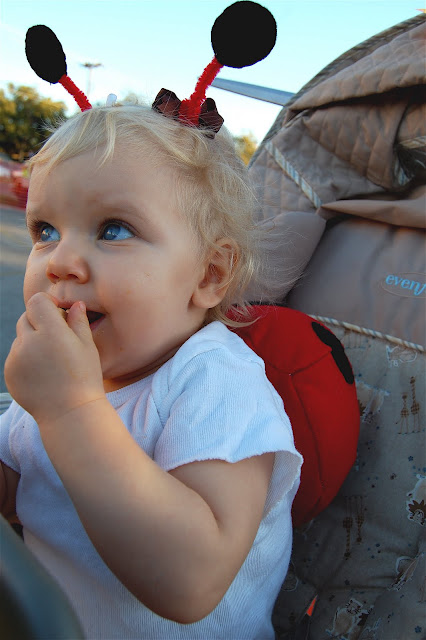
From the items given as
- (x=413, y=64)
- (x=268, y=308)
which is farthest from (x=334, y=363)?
(x=413, y=64)

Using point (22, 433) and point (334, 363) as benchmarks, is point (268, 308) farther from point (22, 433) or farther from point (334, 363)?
point (22, 433)

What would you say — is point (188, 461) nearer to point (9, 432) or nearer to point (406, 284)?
point (9, 432)

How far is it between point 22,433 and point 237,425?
0.43 metres

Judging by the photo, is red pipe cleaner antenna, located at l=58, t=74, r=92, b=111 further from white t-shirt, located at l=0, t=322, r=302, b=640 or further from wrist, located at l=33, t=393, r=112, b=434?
wrist, located at l=33, t=393, r=112, b=434

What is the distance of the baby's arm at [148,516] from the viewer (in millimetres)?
552

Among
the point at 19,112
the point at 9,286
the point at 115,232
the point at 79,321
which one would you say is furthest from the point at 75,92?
the point at 19,112

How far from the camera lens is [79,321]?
2.20 ft

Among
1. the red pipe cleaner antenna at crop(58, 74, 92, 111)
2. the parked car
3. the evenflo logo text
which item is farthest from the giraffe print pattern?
the parked car

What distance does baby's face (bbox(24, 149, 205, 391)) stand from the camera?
0.73 meters

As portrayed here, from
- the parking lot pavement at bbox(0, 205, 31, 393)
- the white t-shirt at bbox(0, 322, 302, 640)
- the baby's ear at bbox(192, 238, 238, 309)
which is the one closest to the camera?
the white t-shirt at bbox(0, 322, 302, 640)

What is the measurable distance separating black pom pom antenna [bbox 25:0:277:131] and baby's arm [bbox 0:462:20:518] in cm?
64

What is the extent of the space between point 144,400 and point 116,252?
221 millimetres

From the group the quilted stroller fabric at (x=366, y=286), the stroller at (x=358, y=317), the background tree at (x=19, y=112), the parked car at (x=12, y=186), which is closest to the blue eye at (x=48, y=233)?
the stroller at (x=358, y=317)

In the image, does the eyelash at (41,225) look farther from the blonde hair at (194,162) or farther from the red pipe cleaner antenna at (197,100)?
the red pipe cleaner antenna at (197,100)
